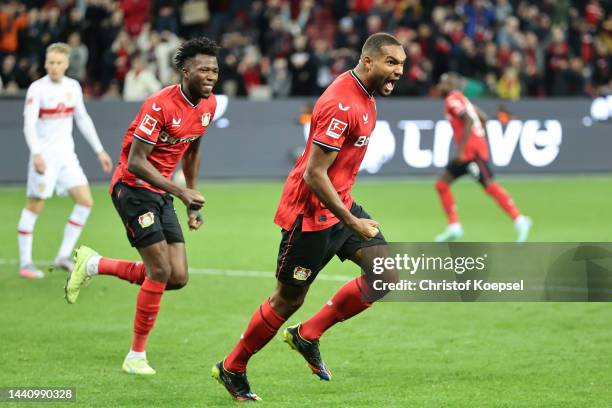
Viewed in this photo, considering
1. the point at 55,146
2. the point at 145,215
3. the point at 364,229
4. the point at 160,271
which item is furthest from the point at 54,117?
the point at 364,229

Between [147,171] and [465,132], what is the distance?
8.02m

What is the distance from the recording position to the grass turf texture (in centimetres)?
707

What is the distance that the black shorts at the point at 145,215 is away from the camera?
25.9 feet

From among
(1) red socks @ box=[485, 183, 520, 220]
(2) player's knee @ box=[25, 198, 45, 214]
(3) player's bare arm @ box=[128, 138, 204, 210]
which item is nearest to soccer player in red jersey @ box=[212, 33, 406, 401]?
(3) player's bare arm @ box=[128, 138, 204, 210]

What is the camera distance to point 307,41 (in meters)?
24.2

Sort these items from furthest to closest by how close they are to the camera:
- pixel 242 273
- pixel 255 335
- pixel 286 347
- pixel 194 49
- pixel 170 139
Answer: pixel 242 273, pixel 286 347, pixel 170 139, pixel 194 49, pixel 255 335

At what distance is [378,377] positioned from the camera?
755 centimetres

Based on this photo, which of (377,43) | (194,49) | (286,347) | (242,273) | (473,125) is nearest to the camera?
(377,43)

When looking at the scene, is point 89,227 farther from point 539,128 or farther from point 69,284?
point 539,128

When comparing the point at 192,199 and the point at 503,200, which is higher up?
the point at 192,199

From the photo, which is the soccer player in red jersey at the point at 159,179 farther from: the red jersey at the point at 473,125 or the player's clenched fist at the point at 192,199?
the red jersey at the point at 473,125

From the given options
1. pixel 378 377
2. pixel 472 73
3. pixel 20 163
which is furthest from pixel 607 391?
pixel 472 73

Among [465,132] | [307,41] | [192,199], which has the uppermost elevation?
[307,41]

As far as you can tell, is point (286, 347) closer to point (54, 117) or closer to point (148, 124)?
point (148, 124)
